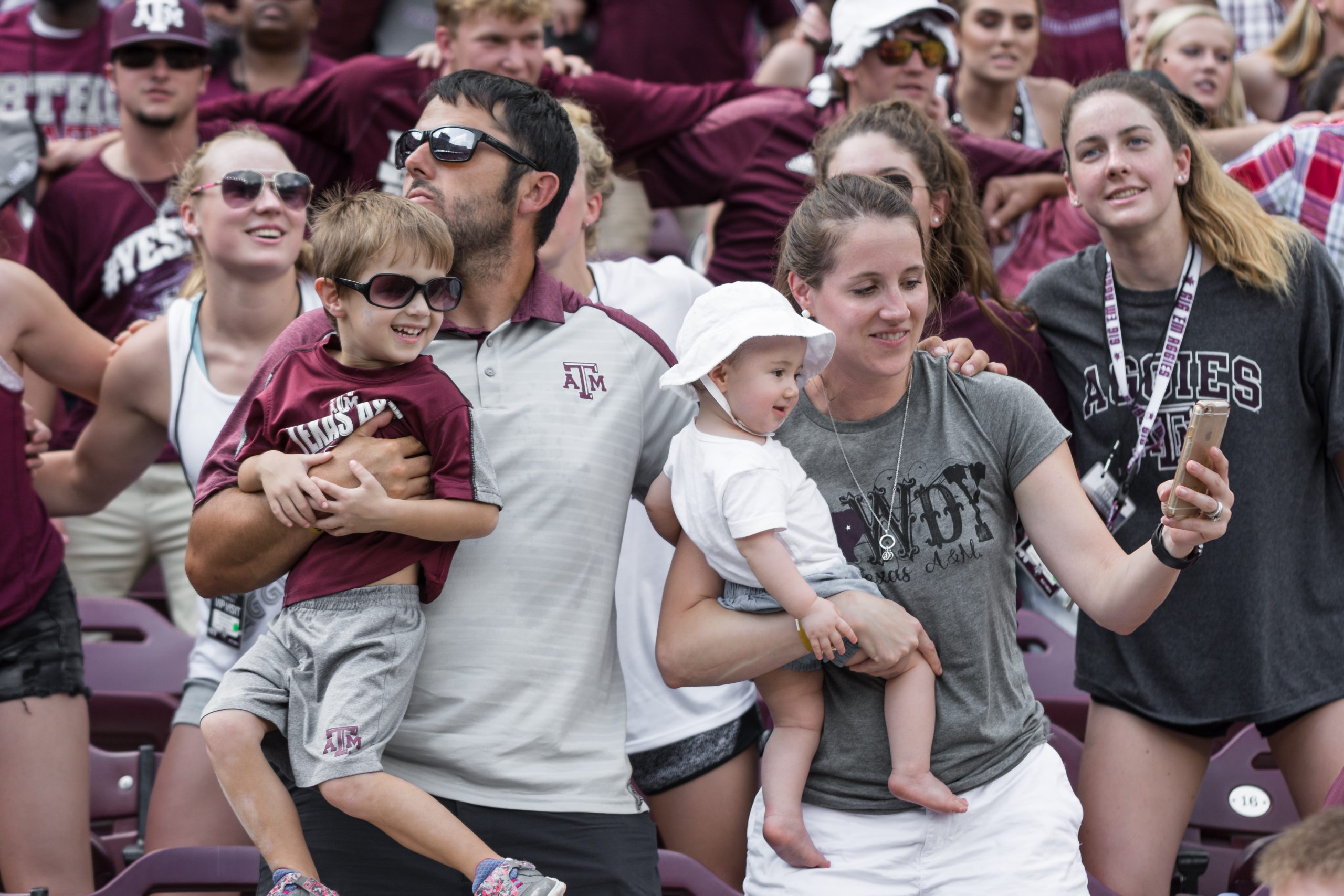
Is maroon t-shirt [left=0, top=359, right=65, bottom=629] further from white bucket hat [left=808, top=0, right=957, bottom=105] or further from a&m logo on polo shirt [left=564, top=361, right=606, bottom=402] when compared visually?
white bucket hat [left=808, top=0, right=957, bottom=105]

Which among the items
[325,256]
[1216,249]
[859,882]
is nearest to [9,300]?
[325,256]

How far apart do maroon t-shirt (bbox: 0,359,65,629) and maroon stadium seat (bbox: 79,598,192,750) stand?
0.59 m

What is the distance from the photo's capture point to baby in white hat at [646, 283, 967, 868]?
2.60 m

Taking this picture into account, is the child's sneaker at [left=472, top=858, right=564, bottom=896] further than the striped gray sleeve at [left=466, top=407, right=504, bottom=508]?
No

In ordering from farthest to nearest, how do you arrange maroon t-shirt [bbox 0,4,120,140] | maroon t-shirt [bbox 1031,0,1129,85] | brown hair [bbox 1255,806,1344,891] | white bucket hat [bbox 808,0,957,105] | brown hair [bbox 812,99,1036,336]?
maroon t-shirt [bbox 1031,0,1129,85] → maroon t-shirt [bbox 0,4,120,140] → white bucket hat [bbox 808,0,957,105] → brown hair [bbox 812,99,1036,336] → brown hair [bbox 1255,806,1344,891]

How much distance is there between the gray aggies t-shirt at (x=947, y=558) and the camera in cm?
270

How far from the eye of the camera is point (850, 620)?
8.48 ft

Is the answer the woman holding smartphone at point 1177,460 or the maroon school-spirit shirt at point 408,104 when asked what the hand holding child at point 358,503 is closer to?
the woman holding smartphone at point 1177,460

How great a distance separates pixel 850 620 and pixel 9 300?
2.43m

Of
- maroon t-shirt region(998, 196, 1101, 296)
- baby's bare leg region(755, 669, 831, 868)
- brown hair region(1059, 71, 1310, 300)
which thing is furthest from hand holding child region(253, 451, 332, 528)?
maroon t-shirt region(998, 196, 1101, 296)

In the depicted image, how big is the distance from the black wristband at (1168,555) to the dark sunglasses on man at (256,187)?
231 centimetres

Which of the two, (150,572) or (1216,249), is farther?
(150,572)

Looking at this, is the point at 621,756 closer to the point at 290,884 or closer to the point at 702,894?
the point at 702,894

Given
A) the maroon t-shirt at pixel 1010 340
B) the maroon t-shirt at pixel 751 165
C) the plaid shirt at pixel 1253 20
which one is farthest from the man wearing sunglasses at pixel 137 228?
the plaid shirt at pixel 1253 20
